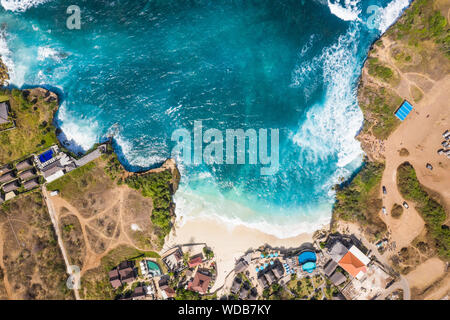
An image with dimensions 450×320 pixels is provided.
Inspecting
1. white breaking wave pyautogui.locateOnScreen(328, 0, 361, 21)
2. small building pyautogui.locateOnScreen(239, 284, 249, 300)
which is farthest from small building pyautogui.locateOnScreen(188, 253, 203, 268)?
white breaking wave pyautogui.locateOnScreen(328, 0, 361, 21)

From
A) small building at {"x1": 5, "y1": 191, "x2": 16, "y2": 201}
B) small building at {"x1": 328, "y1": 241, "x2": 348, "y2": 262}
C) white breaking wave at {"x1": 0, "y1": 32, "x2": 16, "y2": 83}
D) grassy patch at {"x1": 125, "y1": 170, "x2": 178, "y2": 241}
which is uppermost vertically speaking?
white breaking wave at {"x1": 0, "y1": 32, "x2": 16, "y2": 83}

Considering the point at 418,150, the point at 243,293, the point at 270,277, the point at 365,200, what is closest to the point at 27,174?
the point at 243,293

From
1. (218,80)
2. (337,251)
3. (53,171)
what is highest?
(218,80)

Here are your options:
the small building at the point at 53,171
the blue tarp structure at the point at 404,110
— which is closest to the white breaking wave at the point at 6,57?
the small building at the point at 53,171

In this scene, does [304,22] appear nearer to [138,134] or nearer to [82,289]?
[138,134]

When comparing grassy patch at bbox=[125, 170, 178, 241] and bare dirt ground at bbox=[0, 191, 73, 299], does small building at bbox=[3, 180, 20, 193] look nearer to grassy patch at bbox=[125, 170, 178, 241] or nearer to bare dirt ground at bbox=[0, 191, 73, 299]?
bare dirt ground at bbox=[0, 191, 73, 299]

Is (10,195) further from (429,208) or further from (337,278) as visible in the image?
(429,208)
